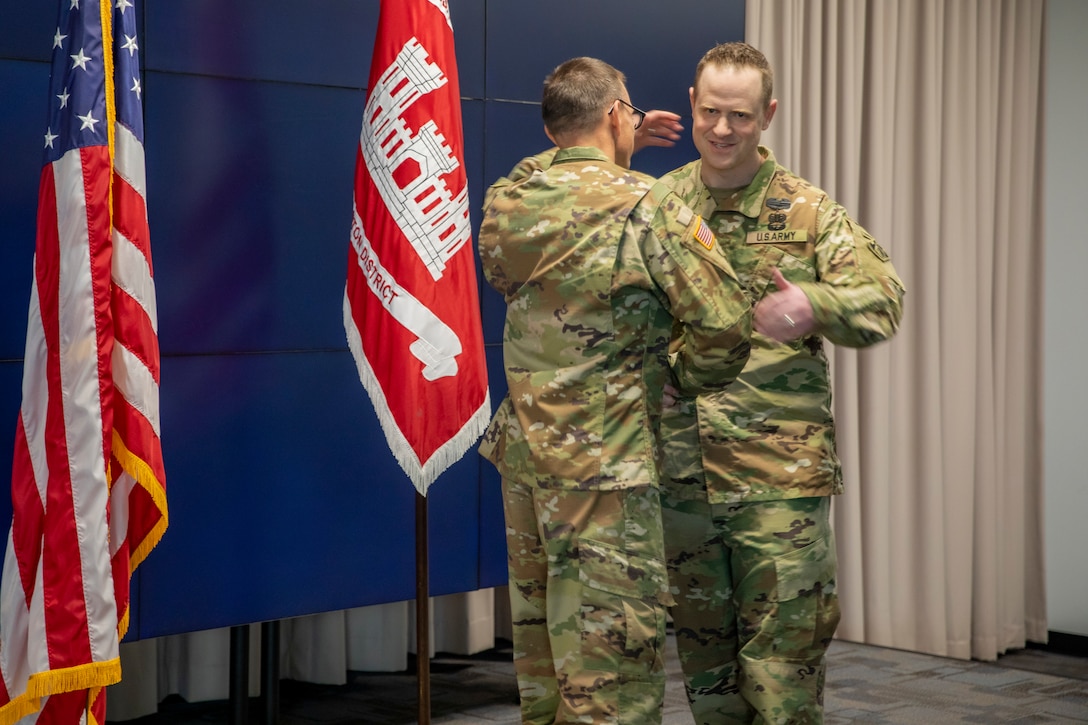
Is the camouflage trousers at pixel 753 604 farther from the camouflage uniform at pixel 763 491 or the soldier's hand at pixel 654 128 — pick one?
the soldier's hand at pixel 654 128

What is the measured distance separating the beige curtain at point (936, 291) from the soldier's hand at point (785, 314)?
259 centimetres

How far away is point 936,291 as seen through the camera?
5.10 m

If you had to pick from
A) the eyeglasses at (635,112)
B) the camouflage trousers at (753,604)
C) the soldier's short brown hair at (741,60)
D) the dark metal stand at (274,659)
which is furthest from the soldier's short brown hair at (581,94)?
the dark metal stand at (274,659)

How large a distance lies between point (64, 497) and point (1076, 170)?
4084 mm

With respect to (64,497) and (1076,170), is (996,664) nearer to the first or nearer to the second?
(1076,170)

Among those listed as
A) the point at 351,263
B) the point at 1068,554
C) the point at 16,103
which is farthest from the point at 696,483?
the point at 1068,554

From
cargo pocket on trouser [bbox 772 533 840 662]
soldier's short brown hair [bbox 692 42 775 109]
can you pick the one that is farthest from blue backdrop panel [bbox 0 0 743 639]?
cargo pocket on trouser [bbox 772 533 840 662]

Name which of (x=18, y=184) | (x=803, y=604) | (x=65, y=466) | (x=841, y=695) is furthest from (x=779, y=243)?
(x=841, y=695)

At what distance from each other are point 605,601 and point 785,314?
631 mm

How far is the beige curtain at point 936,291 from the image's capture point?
501cm

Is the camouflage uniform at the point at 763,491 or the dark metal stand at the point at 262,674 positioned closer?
the camouflage uniform at the point at 763,491

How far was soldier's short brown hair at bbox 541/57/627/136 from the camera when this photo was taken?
256 centimetres

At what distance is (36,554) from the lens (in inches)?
110

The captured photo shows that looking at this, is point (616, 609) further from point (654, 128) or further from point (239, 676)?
point (239, 676)
